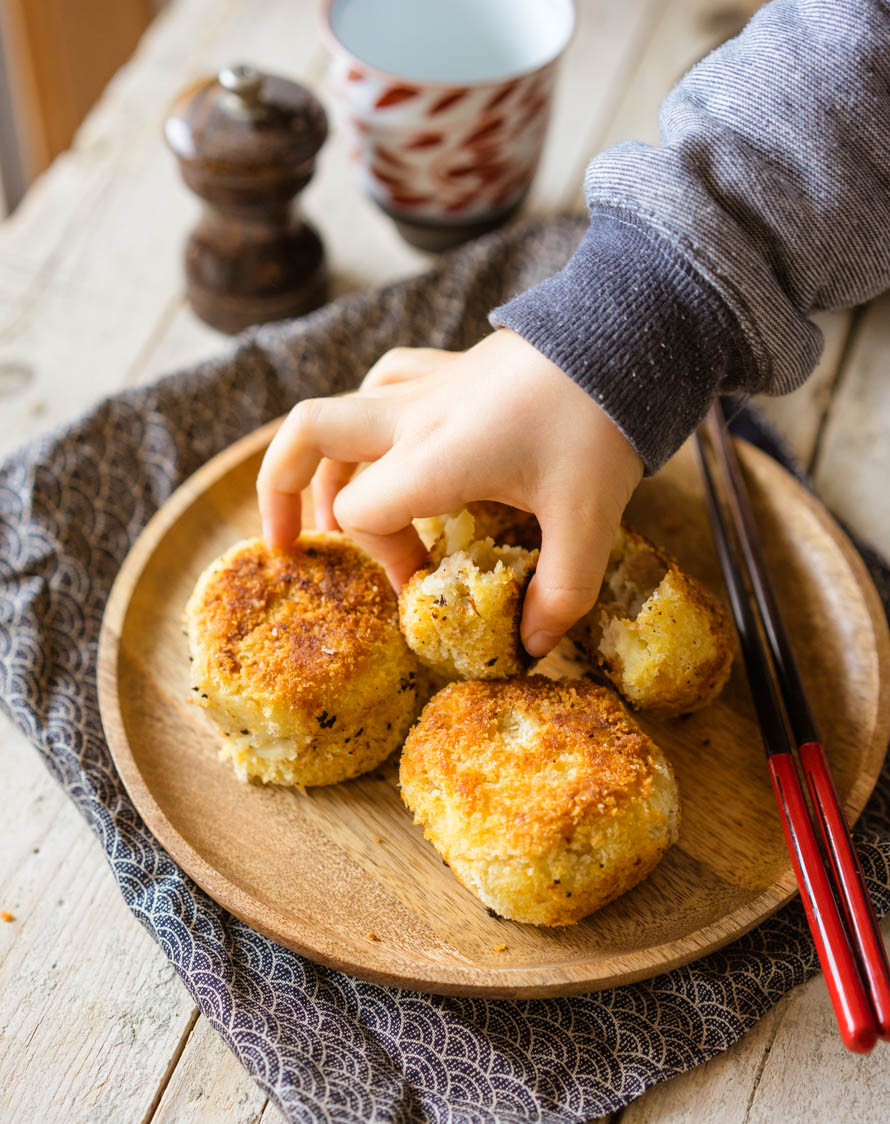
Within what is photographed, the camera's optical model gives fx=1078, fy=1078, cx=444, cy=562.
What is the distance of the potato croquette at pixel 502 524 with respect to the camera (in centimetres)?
119

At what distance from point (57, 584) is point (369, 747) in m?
0.52

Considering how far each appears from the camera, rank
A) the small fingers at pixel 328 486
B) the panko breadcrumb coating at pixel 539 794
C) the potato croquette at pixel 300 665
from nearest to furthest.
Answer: the panko breadcrumb coating at pixel 539 794 < the potato croquette at pixel 300 665 < the small fingers at pixel 328 486

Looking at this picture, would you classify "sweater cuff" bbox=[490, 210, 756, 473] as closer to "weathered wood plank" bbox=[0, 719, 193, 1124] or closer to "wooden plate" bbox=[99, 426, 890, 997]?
"wooden plate" bbox=[99, 426, 890, 997]

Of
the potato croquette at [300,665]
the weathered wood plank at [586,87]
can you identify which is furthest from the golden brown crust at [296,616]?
the weathered wood plank at [586,87]

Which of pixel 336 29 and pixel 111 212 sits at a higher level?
pixel 336 29

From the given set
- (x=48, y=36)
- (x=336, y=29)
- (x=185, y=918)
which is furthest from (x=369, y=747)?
(x=48, y=36)

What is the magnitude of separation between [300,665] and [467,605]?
19cm

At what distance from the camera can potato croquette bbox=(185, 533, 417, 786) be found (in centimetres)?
112

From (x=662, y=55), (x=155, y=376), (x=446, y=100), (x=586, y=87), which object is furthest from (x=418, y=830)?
(x=662, y=55)

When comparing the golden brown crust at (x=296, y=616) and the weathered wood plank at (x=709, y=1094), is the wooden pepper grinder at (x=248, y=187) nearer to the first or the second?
the golden brown crust at (x=296, y=616)

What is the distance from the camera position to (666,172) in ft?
3.56

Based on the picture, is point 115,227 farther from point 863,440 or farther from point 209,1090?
point 209,1090

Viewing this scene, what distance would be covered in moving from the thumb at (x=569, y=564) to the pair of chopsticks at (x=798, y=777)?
0.26 metres

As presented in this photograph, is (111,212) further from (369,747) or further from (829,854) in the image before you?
(829,854)
